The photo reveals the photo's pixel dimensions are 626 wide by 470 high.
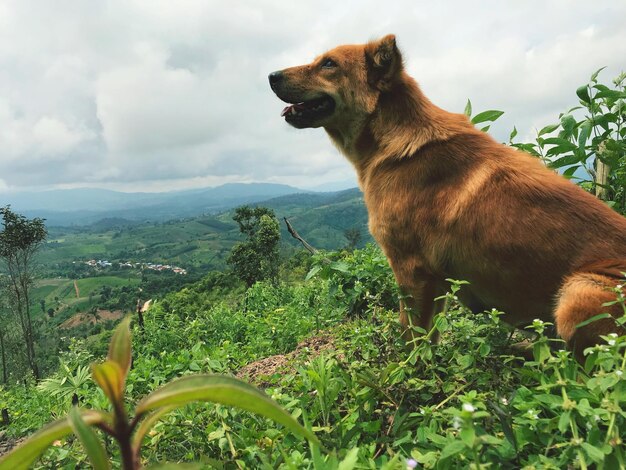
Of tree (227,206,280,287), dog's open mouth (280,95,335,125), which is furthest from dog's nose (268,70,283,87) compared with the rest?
tree (227,206,280,287)

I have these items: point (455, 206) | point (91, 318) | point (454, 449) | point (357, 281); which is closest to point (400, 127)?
point (455, 206)

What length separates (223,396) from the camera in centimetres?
104

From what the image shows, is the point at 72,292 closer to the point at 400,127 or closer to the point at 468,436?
the point at 400,127

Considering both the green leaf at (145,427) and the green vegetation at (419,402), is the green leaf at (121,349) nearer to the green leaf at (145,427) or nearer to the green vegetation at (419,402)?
the green vegetation at (419,402)

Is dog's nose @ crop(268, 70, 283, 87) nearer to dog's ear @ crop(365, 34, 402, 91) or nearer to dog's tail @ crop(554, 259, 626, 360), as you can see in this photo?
dog's ear @ crop(365, 34, 402, 91)

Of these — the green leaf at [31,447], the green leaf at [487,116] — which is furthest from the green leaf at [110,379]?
the green leaf at [487,116]

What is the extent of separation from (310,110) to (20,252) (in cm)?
5635

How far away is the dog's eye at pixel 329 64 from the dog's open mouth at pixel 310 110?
0.29 metres

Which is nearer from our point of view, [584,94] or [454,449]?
[454,449]

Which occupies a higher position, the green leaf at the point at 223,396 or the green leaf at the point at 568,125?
the green leaf at the point at 568,125

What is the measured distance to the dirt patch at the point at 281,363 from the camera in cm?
332

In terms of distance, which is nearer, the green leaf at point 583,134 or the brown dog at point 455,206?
the brown dog at point 455,206

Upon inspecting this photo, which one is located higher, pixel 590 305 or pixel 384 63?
pixel 384 63

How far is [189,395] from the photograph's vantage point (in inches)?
41.2
